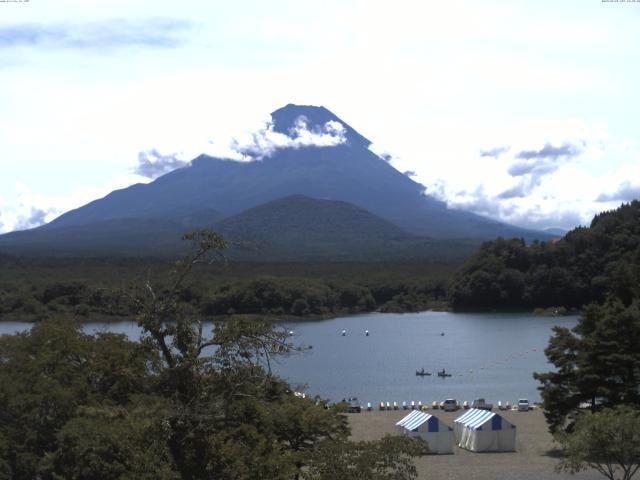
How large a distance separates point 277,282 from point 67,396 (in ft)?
164

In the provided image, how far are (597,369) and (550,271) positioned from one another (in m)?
44.7

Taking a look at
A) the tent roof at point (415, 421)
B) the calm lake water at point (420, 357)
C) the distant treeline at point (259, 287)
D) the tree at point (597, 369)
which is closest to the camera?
the tree at point (597, 369)

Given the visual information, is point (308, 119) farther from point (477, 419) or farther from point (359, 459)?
point (359, 459)

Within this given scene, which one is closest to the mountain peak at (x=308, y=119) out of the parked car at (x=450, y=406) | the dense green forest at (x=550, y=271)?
the dense green forest at (x=550, y=271)

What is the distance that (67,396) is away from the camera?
31.2 feet

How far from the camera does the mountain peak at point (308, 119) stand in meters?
169

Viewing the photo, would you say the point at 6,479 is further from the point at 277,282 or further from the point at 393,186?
the point at 393,186

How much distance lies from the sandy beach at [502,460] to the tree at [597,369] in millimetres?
757

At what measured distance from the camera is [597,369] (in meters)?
17.8

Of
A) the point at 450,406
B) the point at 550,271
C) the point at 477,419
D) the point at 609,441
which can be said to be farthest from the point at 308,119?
the point at 609,441

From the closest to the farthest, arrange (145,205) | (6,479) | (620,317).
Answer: (6,479)
(620,317)
(145,205)

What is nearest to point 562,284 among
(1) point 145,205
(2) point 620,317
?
(2) point 620,317

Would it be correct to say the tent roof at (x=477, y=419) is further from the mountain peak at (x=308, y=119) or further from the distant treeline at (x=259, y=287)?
the mountain peak at (x=308, y=119)

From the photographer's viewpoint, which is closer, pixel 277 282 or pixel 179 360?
pixel 179 360
